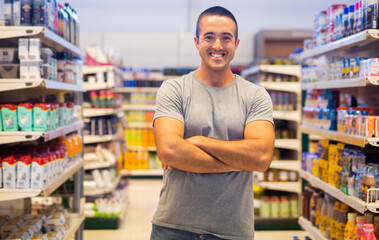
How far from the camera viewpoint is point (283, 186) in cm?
538

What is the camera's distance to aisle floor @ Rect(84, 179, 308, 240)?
5.20 m

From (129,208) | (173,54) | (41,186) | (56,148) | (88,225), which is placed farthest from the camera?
(173,54)

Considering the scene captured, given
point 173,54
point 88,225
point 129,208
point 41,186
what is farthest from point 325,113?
point 173,54

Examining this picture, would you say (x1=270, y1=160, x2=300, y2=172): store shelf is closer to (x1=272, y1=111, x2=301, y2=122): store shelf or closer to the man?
(x1=272, y1=111, x2=301, y2=122): store shelf

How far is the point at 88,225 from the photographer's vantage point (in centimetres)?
552

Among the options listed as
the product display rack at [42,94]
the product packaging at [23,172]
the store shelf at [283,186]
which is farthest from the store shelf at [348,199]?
the product packaging at [23,172]

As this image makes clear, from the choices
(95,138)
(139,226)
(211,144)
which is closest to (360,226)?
(211,144)

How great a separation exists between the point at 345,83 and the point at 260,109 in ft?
3.96

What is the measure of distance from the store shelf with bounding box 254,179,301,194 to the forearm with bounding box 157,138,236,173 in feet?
11.5

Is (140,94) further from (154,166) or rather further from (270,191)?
(270,191)

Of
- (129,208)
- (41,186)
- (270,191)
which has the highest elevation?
(41,186)

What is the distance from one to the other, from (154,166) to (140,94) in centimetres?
150

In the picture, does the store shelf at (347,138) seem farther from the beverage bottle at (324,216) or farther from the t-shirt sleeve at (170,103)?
the t-shirt sleeve at (170,103)

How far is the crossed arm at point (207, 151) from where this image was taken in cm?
194
